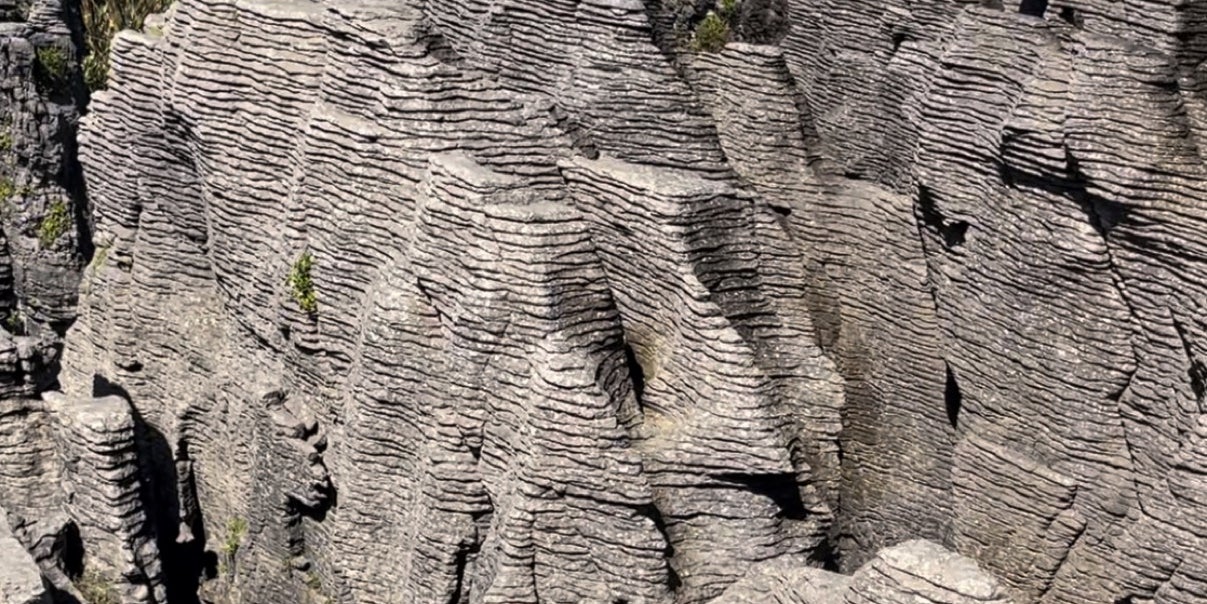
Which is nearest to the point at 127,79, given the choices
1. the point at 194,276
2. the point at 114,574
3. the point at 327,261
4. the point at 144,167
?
the point at 144,167

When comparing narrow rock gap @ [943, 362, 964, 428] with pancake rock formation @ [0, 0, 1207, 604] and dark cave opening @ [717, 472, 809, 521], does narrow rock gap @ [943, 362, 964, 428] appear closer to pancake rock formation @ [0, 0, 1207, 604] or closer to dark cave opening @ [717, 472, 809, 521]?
pancake rock formation @ [0, 0, 1207, 604]

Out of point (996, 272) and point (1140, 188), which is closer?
point (1140, 188)

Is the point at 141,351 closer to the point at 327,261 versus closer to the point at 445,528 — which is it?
the point at 327,261

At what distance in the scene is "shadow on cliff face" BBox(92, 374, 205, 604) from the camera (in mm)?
31328

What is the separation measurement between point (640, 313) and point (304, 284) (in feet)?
19.1

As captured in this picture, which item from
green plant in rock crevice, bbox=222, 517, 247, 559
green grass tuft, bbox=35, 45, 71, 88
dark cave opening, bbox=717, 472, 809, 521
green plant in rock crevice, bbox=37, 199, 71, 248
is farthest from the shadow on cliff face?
dark cave opening, bbox=717, 472, 809, 521

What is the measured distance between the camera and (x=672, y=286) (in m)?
23.8

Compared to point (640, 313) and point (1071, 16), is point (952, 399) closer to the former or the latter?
point (640, 313)

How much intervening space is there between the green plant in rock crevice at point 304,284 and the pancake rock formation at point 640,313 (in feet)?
0.17

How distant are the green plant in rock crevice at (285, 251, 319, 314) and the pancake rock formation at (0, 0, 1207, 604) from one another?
51 millimetres

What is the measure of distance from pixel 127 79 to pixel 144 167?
1727mm

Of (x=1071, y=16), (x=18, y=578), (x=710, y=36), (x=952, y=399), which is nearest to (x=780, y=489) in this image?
(x=952, y=399)

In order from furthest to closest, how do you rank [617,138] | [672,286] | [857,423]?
[857,423] < [617,138] < [672,286]

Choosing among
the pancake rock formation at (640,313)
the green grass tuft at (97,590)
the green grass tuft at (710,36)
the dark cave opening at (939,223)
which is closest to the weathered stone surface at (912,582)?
the pancake rock formation at (640,313)
